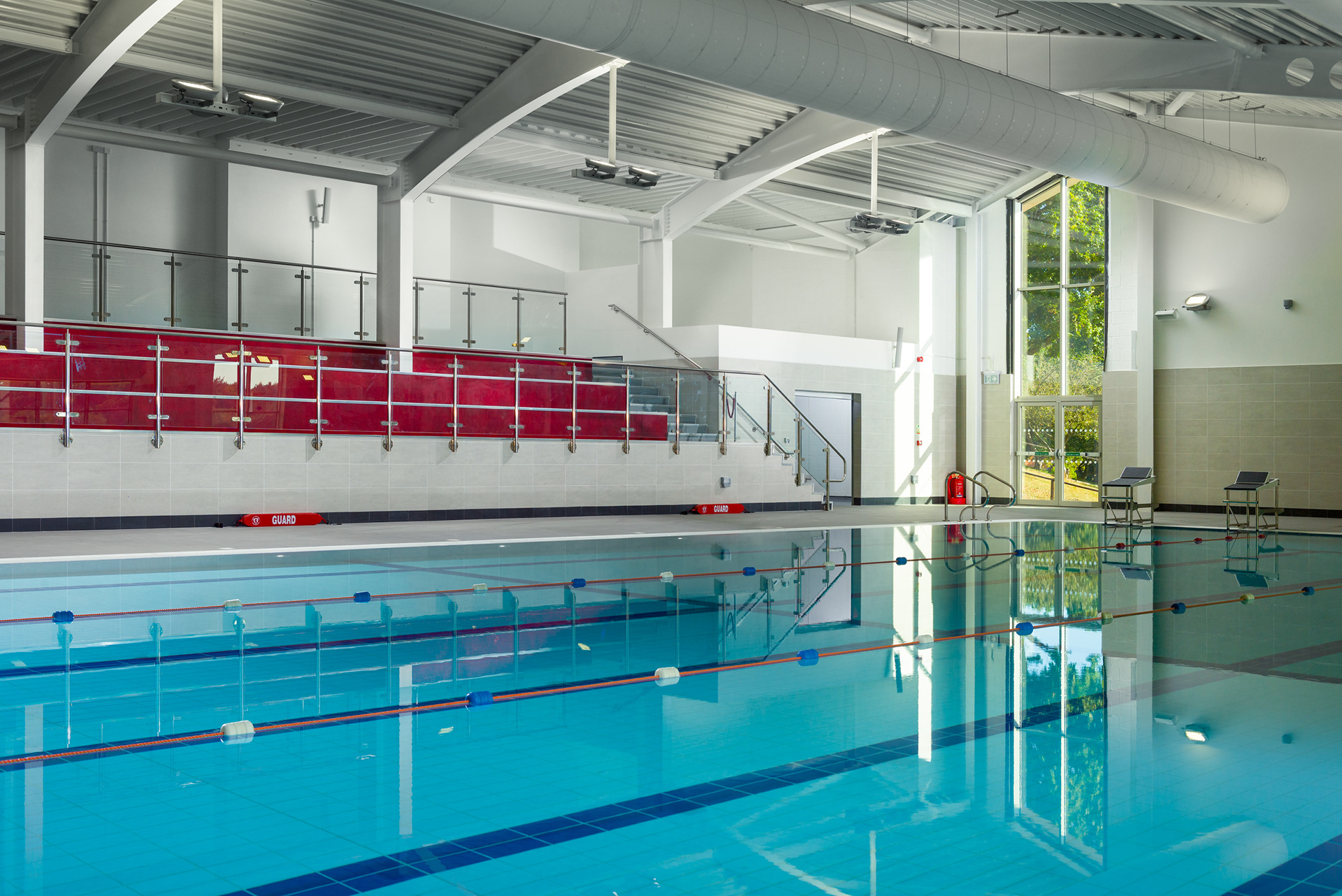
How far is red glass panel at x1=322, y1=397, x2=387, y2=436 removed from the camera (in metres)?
15.0

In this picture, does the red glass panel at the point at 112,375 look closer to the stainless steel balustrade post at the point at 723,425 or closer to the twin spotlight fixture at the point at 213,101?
the twin spotlight fixture at the point at 213,101

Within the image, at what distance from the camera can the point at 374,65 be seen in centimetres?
1427

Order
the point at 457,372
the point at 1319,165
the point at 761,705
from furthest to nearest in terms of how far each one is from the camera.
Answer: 1. the point at 1319,165
2. the point at 457,372
3. the point at 761,705

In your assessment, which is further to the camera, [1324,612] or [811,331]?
[811,331]

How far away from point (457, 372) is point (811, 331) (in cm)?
1131

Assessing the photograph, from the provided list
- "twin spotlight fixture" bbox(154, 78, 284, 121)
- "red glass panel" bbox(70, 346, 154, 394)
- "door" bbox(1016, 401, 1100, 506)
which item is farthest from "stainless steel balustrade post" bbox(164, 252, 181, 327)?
"door" bbox(1016, 401, 1100, 506)

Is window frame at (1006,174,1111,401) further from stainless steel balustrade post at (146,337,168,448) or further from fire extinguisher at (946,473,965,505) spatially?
stainless steel balustrade post at (146,337,168,448)

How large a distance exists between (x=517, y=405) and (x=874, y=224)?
6.01 m

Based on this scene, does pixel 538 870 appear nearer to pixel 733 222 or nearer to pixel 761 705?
pixel 761 705

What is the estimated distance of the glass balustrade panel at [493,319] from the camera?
66.0 ft

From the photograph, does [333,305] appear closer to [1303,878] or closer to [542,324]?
[542,324]

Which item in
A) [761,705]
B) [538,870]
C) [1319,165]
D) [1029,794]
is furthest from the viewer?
[1319,165]

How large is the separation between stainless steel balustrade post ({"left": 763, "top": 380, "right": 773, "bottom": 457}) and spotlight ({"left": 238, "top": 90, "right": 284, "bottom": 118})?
34.7 ft

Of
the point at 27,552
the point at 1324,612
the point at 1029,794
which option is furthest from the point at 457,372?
the point at 1029,794
